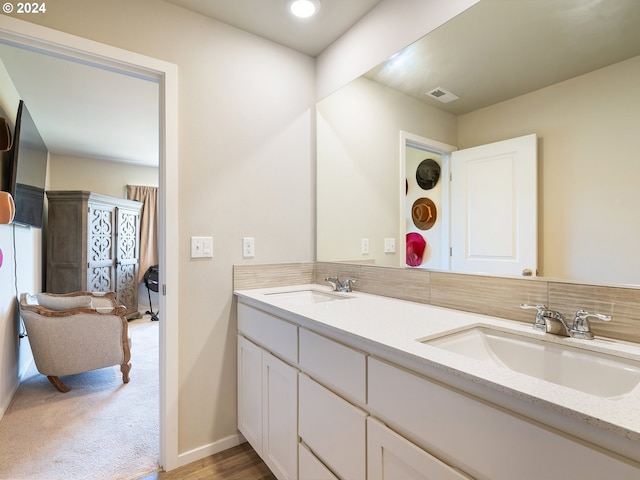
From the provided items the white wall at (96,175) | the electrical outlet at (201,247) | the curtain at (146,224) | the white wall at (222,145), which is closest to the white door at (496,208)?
the white wall at (222,145)

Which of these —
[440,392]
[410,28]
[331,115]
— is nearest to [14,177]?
[331,115]

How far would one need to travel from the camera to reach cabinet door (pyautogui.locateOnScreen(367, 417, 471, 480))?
79 centimetres

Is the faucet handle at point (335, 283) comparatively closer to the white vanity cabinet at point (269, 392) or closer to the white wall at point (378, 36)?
the white vanity cabinet at point (269, 392)

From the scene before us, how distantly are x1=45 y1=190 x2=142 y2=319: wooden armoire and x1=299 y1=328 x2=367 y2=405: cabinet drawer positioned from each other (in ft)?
13.1

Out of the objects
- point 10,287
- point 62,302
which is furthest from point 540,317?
point 10,287

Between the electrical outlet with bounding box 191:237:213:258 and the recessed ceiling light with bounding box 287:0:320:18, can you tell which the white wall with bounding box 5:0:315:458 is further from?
the recessed ceiling light with bounding box 287:0:320:18

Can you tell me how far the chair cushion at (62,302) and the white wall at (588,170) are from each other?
3.20 meters

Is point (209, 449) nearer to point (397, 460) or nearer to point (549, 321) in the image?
point (397, 460)

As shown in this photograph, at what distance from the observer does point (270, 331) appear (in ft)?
5.00

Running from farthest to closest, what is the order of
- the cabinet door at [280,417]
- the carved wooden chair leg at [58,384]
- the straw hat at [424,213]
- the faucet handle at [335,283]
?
the carved wooden chair leg at [58,384] < the faucet handle at [335,283] < the straw hat at [424,213] < the cabinet door at [280,417]

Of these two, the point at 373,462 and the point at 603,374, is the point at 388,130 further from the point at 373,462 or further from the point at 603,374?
the point at 373,462

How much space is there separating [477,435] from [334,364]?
522mm

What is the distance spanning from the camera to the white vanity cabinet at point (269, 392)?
1.36 meters

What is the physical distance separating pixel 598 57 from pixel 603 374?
961 millimetres
